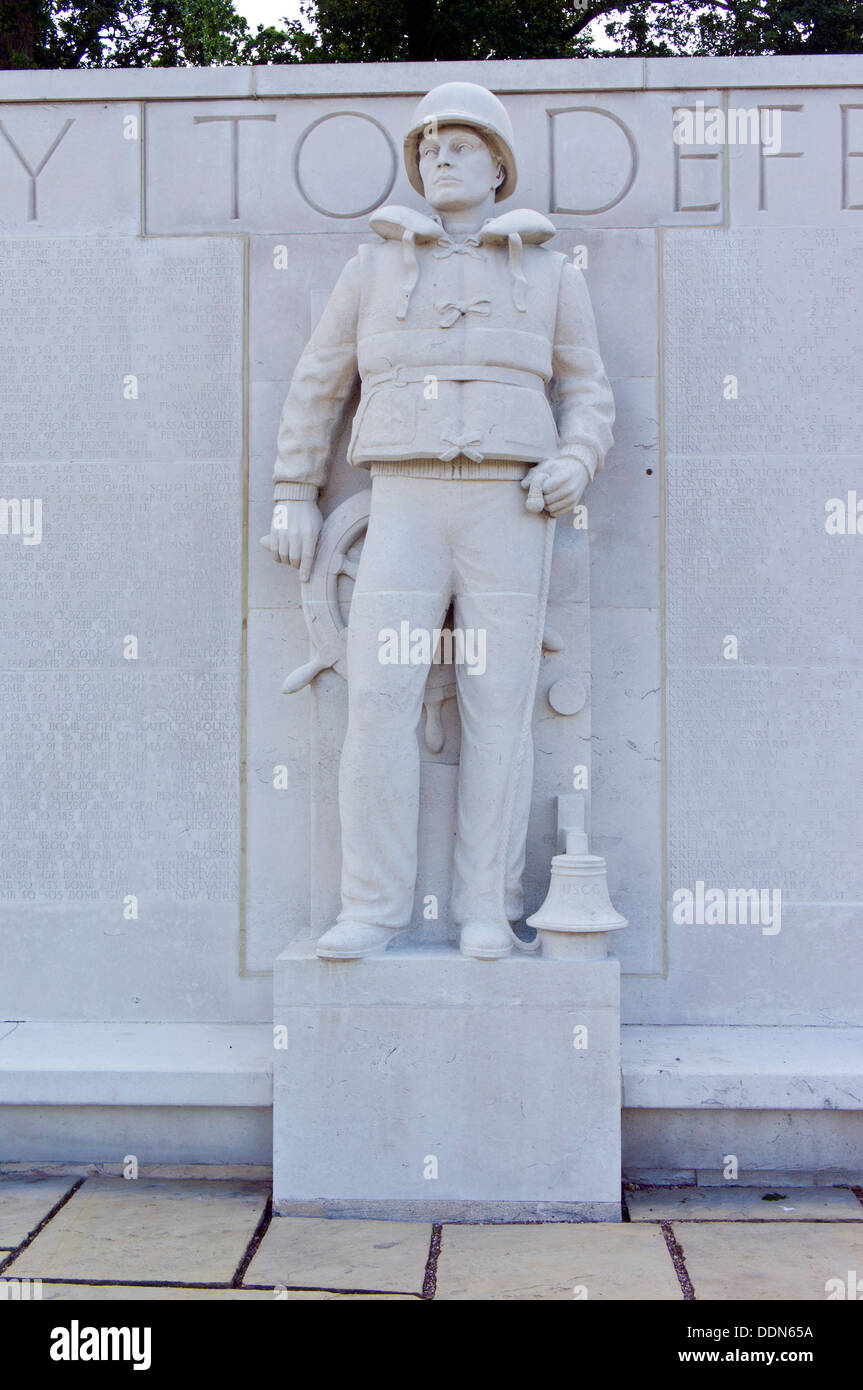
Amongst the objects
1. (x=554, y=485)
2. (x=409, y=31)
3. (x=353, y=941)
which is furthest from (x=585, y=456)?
(x=409, y=31)

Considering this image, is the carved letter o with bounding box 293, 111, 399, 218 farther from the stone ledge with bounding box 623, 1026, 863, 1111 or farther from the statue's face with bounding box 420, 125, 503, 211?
the stone ledge with bounding box 623, 1026, 863, 1111

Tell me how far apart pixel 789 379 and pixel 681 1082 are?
2.87 meters

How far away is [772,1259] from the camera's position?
3848 mm

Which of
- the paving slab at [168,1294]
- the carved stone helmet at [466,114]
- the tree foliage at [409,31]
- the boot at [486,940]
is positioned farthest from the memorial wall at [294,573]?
the tree foliage at [409,31]

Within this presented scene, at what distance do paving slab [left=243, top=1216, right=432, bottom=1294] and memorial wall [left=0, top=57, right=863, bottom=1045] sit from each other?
4.07ft

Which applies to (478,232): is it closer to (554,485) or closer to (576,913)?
(554,485)

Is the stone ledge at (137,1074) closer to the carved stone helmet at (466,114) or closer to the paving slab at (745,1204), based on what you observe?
the paving slab at (745,1204)

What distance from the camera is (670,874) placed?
516cm

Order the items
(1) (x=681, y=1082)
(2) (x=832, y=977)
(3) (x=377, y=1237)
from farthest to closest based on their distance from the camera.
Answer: (2) (x=832, y=977)
(1) (x=681, y=1082)
(3) (x=377, y=1237)

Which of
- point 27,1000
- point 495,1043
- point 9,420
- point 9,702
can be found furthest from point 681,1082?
point 9,420

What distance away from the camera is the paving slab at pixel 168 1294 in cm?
356

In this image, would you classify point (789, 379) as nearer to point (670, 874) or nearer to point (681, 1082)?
point (670, 874)

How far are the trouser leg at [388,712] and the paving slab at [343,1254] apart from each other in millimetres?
997

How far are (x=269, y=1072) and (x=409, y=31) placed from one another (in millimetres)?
12482
